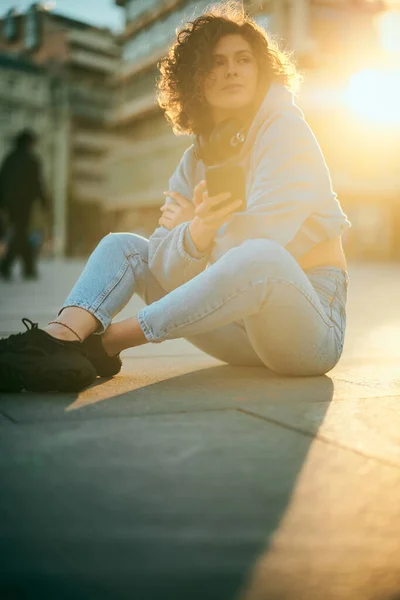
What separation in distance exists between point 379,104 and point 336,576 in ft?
117

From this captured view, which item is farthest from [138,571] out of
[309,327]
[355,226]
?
[355,226]

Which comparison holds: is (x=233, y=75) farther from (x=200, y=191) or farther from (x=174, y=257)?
(x=174, y=257)

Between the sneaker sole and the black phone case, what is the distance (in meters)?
0.79

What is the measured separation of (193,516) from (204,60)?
7.12 feet

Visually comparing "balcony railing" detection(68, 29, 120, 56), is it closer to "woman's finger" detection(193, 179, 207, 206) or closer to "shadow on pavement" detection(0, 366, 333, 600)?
"woman's finger" detection(193, 179, 207, 206)

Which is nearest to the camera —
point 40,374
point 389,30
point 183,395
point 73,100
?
point 40,374

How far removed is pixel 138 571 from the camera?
1176 mm

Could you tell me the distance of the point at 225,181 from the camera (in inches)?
113

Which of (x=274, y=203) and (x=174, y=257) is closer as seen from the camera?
(x=274, y=203)

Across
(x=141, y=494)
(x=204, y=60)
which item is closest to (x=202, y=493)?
(x=141, y=494)

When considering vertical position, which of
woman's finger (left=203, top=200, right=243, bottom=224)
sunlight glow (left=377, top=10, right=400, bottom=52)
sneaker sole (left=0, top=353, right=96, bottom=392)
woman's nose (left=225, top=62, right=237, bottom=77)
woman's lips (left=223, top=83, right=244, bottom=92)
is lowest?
sneaker sole (left=0, top=353, right=96, bottom=392)

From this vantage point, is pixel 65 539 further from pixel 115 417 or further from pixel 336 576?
pixel 115 417

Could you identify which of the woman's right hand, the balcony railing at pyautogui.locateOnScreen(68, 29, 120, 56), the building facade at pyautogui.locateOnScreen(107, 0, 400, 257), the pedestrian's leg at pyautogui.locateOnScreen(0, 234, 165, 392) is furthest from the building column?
the woman's right hand

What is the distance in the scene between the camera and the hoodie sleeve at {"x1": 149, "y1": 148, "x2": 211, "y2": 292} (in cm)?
288
